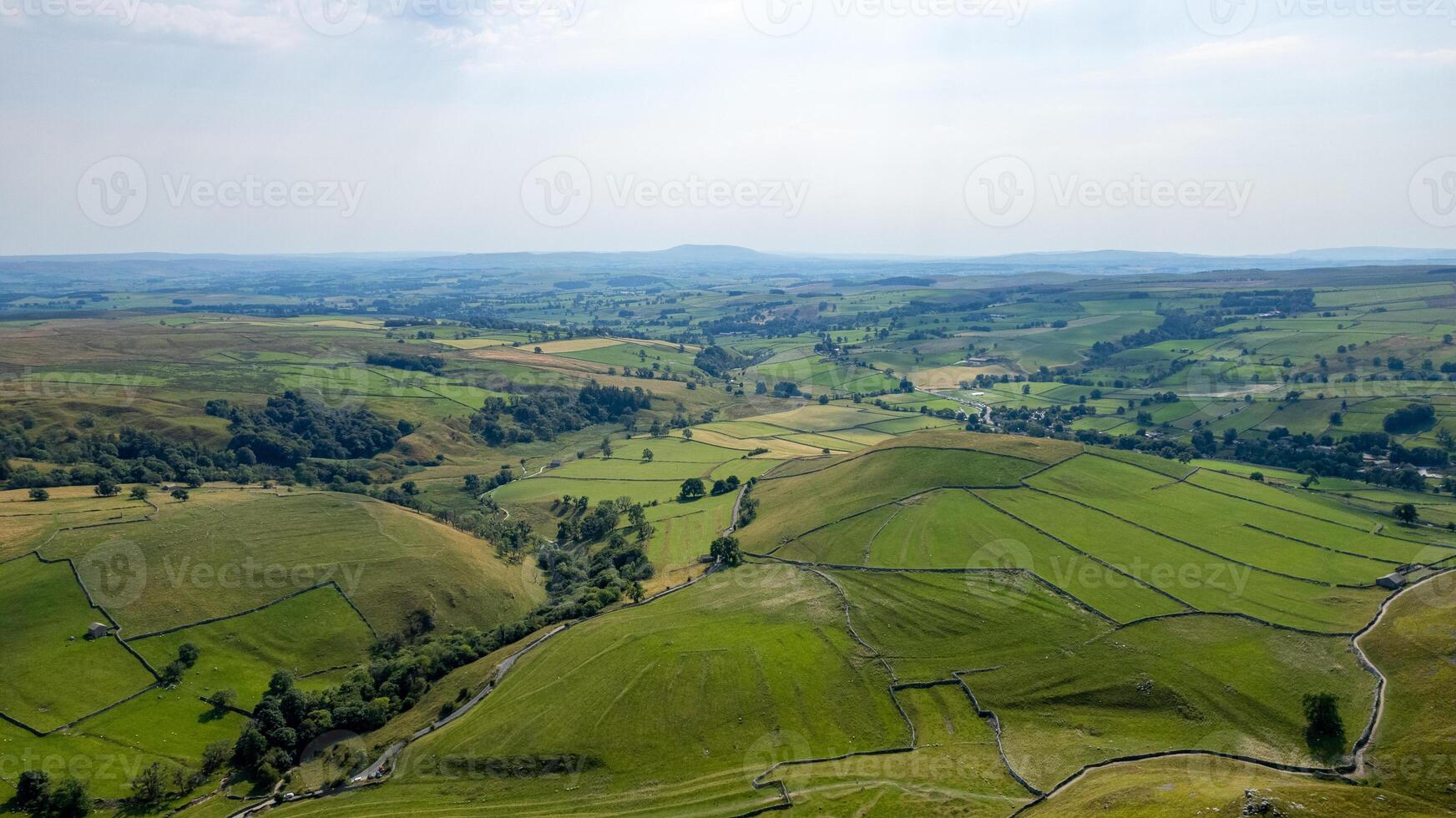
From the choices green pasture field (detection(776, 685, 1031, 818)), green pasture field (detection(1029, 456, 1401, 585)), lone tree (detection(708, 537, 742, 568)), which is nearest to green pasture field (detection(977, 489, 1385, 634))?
green pasture field (detection(1029, 456, 1401, 585))

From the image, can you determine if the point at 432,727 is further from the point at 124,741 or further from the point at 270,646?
the point at 270,646

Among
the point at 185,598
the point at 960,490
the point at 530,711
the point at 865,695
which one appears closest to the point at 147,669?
the point at 185,598

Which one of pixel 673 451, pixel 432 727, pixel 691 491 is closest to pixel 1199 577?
pixel 691 491

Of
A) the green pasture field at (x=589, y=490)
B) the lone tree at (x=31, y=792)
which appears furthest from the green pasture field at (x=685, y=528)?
the lone tree at (x=31, y=792)

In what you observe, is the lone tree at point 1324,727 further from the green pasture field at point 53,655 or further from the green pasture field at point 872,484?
the green pasture field at point 53,655

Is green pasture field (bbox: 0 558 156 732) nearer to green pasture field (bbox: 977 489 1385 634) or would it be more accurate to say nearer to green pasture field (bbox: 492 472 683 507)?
green pasture field (bbox: 492 472 683 507)

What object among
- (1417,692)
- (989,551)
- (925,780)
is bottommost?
(925,780)
